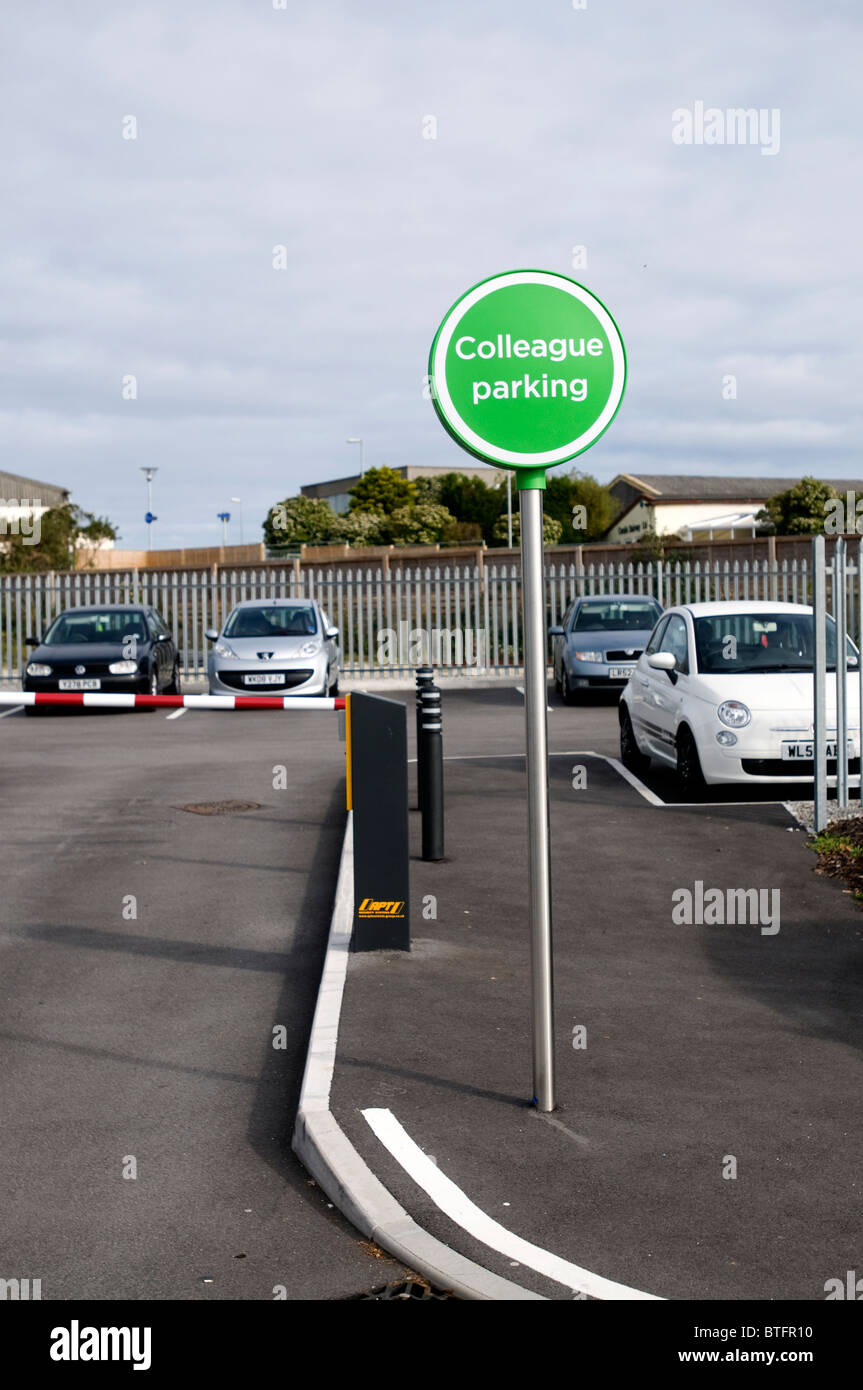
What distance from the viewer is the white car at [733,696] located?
11.7m

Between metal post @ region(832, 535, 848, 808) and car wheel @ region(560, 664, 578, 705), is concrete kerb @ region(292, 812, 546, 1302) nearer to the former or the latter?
metal post @ region(832, 535, 848, 808)

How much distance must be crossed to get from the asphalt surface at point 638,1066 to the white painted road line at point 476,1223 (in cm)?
4

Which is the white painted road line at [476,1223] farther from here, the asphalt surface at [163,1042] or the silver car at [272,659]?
the silver car at [272,659]

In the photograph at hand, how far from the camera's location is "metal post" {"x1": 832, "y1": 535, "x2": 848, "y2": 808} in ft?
33.6

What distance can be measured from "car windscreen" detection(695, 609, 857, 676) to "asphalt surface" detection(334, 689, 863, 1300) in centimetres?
241

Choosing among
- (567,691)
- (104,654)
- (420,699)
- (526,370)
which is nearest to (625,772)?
(420,699)

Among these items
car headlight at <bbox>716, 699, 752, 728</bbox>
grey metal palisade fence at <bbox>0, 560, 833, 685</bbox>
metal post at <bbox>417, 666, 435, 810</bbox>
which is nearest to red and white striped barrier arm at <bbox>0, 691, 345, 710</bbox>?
metal post at <bbox>417, 666, 435, 810</bbox>

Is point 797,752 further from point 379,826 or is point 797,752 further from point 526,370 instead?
point 526,370

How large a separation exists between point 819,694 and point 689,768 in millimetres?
1602

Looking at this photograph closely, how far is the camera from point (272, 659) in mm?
21219

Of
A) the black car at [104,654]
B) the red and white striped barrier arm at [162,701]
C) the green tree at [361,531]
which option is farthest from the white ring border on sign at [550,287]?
the green tree at [361,531]
